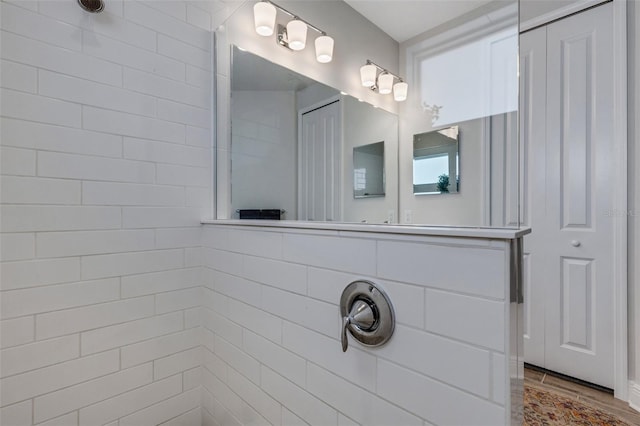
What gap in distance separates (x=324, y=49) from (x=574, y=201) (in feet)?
5.92

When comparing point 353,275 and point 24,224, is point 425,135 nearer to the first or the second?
point 353,275

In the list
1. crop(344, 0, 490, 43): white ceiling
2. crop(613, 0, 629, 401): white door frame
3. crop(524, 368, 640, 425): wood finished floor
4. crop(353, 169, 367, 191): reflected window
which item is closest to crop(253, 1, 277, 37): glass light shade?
crop(344, 0, 490, 43): white ceiling

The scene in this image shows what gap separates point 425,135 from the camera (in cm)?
109

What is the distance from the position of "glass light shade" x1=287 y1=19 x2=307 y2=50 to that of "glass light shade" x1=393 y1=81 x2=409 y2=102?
520 mm

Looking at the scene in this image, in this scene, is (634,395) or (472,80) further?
(634,395)

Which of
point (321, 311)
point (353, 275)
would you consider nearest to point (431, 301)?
point (353, 275)

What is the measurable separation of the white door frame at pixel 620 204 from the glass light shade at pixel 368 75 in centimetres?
155

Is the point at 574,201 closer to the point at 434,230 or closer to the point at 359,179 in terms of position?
the point at 359,179

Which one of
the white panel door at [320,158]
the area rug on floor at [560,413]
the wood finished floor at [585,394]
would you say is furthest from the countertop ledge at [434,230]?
the wood finished floor at [585,394]

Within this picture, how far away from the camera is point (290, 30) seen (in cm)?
136

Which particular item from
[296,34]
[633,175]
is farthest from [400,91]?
[633,175]

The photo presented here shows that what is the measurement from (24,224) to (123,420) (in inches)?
32.3

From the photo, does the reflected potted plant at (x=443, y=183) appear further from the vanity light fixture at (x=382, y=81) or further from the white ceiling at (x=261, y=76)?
the white ceiling at (x=261, y=76)

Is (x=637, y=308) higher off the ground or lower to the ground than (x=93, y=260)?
lower
